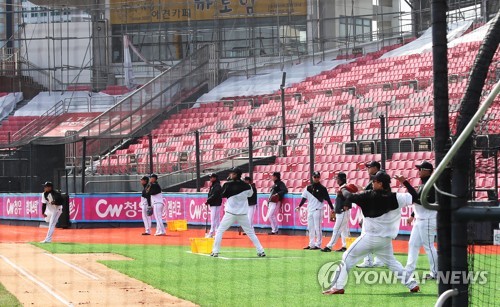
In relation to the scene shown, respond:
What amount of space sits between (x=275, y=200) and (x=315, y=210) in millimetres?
4565

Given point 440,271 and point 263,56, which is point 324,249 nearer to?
point 440,271

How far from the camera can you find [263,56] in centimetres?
4491

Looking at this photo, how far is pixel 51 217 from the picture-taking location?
72.8 feet

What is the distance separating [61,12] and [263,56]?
10.4 metres

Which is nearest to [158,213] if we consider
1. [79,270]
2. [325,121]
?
[79,270]

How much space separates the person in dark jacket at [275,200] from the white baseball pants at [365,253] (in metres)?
12.1

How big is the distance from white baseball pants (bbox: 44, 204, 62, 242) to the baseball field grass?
2.58 metres

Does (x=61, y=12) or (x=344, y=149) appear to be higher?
(x=61, y=12)

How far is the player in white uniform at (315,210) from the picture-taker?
62.7ft

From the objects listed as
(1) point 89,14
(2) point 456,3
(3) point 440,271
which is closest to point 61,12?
(1) point 89,14

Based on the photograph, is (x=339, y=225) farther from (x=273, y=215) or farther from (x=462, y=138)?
(x=462, y=138)

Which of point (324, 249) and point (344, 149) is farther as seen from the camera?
point (344, 149)

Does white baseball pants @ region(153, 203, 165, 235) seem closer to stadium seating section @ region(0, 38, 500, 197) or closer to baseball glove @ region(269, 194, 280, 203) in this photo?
stadium seating section @ region(0, 38, 500, 197)

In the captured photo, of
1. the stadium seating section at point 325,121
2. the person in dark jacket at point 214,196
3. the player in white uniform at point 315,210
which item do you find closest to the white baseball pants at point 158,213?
the person in dark jacket at point 214,196
